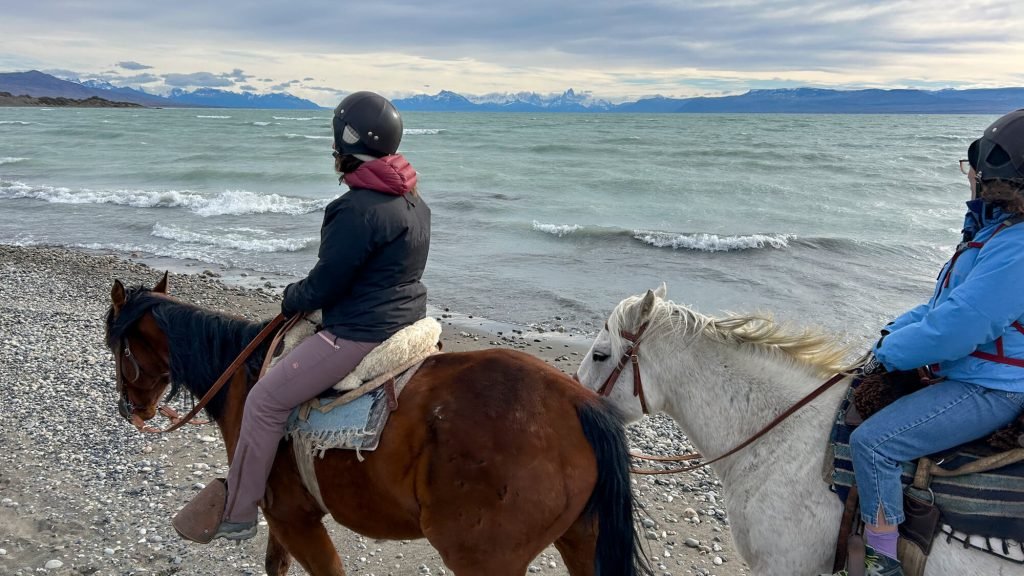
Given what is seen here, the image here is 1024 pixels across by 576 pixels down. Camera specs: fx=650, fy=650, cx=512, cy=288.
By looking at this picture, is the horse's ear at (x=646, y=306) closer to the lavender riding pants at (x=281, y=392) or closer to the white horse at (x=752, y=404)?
the white horse at (x=752, y=404)

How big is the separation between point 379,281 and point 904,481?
2.67 meters

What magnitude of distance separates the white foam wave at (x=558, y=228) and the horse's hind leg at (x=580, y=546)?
16.9 meters

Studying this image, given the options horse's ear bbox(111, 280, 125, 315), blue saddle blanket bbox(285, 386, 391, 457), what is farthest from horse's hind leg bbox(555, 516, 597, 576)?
horse's ear bbox(111, 280, 125, 315)

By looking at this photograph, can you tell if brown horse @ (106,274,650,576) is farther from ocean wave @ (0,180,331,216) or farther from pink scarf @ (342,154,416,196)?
ocean wave @ (0,180,331,216)

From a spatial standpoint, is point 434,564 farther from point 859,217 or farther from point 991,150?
point 859,217

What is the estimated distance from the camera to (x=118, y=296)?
4.04 m

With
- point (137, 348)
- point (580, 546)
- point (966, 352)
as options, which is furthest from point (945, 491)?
point (137, 348)

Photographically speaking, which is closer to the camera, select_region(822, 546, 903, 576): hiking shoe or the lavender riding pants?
select_region(822, 546, 903, 576): hiking shoe

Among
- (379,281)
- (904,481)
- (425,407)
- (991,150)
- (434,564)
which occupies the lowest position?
(434,564)

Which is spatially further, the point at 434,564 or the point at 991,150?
the point at 434,564

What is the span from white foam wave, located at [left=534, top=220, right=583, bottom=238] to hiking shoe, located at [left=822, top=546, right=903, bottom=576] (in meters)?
17.2

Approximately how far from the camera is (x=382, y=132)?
10.8ft

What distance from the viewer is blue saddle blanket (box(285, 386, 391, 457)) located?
A: 3.18m

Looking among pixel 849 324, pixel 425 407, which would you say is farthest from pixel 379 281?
pixel 849 324
